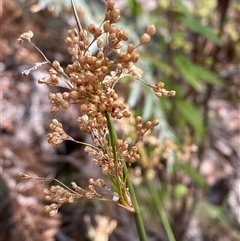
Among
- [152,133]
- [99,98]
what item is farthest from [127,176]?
[152,133]

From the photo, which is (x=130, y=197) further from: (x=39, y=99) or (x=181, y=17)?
(x=39, y=99)

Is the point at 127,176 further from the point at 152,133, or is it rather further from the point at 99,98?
the point at 152,133

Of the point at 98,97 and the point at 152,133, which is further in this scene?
the point at 152,133

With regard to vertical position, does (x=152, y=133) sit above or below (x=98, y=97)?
below

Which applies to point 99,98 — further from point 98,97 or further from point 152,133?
point 152,133

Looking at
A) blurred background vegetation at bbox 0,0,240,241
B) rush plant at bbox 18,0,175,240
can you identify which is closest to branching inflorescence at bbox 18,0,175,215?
rush plant at bbox 18,0,175,240

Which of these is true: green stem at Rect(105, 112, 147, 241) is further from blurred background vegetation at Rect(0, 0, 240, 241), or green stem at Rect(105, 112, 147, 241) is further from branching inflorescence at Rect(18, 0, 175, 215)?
blurred background vegetation at Rect(0, 0, 240, 241)

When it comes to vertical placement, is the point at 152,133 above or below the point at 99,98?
below

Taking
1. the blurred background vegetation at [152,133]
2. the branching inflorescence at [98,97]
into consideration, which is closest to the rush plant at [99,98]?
the branching inflorescence at [98,97]

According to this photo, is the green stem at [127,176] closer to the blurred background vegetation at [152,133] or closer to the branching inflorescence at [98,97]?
the branching inflorescence at [98,97]
